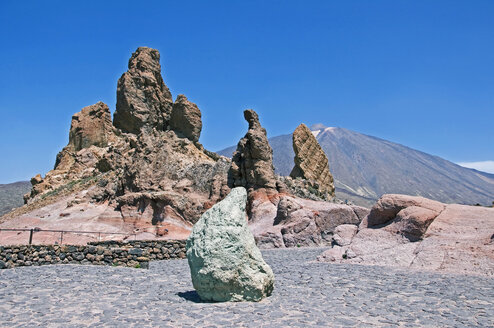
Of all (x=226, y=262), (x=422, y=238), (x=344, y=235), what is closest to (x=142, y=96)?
A: (x=344, y=235)

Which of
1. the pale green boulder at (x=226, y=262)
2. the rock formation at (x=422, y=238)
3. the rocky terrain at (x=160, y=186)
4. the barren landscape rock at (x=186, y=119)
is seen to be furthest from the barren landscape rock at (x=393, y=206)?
the barren landscape rock at (x=186, y=119)

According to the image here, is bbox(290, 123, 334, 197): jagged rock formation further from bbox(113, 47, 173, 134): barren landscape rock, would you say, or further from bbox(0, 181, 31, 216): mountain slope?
bbox(0, 181, 31, 216): mountain slope

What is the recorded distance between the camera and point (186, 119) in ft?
119

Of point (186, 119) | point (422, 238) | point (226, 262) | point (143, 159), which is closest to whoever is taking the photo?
point (226, 262)

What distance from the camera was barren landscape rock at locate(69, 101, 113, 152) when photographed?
149ft

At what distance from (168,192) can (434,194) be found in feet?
630

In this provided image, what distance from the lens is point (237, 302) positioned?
8.12m

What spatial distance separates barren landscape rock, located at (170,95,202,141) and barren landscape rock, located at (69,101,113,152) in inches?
487

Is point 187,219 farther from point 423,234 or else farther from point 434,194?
point 434,194

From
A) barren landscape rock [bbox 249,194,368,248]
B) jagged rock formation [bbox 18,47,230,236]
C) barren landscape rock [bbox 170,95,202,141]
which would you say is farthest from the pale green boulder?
barren landscape rock [bbox 170,95,202,141]

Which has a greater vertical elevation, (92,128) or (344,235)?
(92,128)

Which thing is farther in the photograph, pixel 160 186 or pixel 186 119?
pixel 186 119

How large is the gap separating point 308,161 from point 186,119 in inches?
578

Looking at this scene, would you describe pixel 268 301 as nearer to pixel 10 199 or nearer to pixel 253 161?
pixel 253 161
